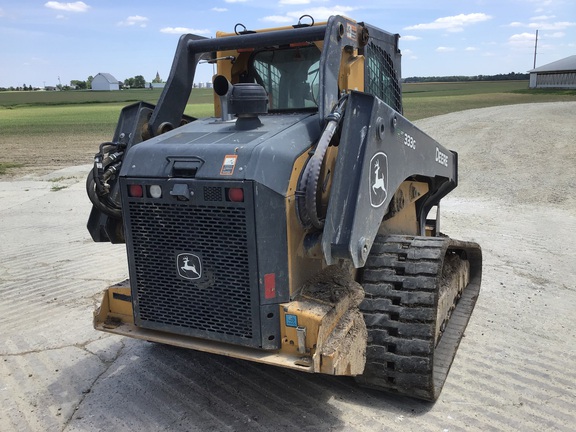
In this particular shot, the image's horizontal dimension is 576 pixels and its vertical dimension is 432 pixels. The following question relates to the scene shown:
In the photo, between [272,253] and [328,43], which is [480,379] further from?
[328,43]

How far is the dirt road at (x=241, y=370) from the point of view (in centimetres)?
371

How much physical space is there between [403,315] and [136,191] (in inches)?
74.4

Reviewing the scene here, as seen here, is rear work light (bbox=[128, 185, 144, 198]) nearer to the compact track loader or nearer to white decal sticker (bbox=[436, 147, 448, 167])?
the compact track loader

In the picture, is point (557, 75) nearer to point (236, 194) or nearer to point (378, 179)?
point (378, 179)

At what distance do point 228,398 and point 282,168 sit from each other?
1724mm

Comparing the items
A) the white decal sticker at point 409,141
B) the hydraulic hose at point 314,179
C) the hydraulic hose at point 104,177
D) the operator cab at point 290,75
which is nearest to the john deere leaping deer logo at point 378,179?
the hydraulic hose at point 314,179

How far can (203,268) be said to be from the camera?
11.3 ft

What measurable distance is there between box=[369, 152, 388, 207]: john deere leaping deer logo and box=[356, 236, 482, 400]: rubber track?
0.52m

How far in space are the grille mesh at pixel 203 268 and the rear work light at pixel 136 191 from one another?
0.17 ft

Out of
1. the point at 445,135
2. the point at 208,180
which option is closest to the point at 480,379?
the point at 208,180

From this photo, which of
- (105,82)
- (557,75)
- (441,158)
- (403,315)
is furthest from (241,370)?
(105,82)

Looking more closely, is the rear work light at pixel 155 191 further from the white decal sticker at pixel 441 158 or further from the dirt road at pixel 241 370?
the white decal sticker at pixel 441 158

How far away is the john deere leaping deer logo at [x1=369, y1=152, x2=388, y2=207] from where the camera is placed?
346cm

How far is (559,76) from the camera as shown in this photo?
5747 centimetres
